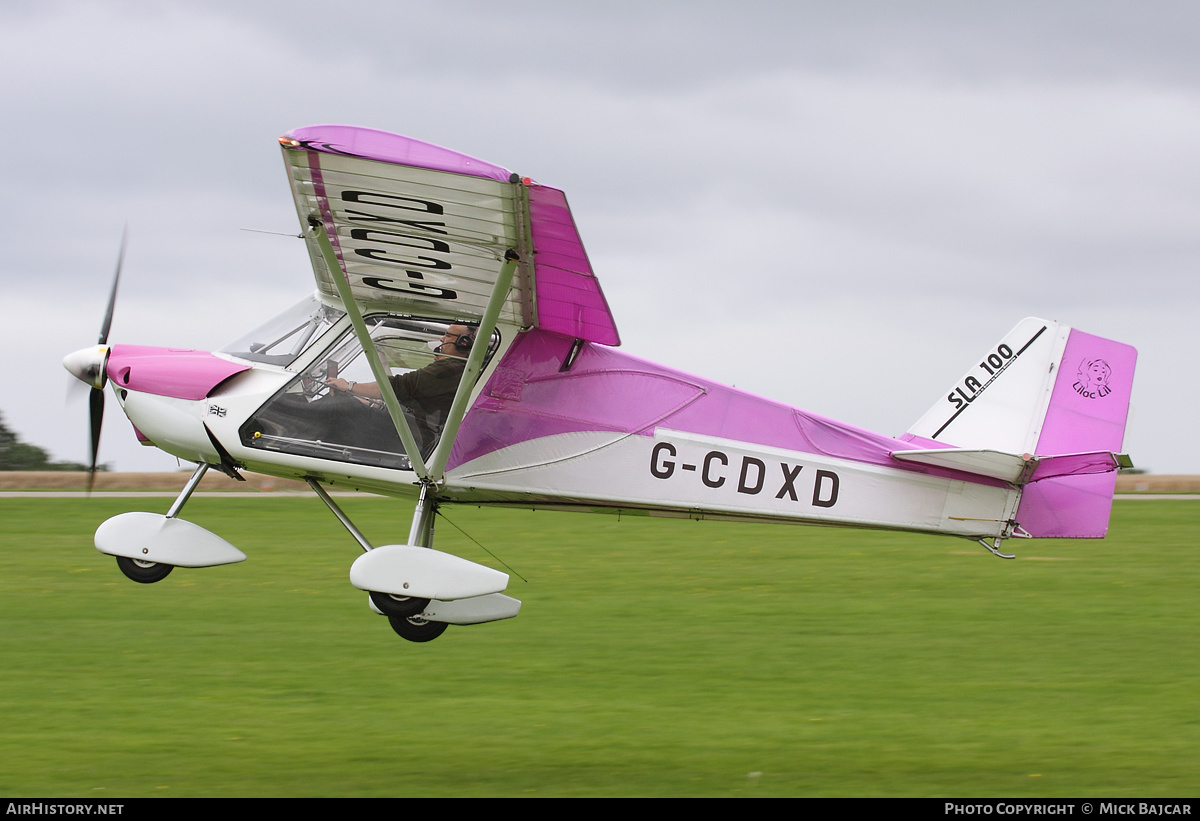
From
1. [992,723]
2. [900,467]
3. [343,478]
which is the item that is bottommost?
[992,723]

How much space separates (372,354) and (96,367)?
2.52 m

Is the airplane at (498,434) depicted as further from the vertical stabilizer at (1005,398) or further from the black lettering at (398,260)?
the vertical stabilizer at (1005,398)

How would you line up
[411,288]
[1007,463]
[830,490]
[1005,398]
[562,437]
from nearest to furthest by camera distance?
[411,288] < [562,437] < [830,490] < [1007,463] < [1005,398]

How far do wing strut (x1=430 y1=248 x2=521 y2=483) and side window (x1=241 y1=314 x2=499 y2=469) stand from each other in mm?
150

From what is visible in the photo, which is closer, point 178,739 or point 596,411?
point 178,739

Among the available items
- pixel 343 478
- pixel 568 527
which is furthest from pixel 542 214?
pixel 568 527

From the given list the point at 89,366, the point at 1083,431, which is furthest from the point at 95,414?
the point at 1083,431

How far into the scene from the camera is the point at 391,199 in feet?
21.8

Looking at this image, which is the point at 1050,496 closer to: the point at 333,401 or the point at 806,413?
the point at 806,413

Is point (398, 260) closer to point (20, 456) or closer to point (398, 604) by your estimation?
point (398, 604)

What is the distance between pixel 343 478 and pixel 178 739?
2.41 m

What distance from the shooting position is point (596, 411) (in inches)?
329

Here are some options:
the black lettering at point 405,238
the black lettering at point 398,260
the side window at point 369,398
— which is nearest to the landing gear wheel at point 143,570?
the side window at point 369,398

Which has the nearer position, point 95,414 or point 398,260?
point 398,260
